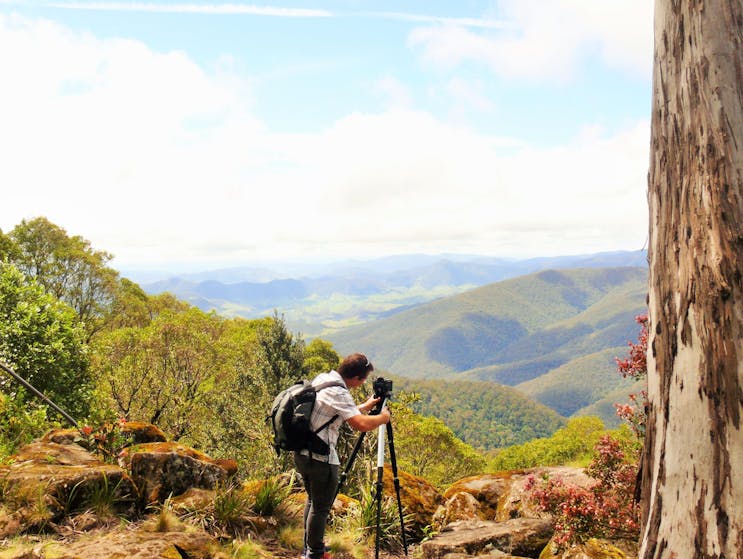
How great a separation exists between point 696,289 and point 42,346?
58.5 feet

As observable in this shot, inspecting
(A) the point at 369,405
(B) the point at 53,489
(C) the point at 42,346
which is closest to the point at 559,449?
(C) the point at 42,346

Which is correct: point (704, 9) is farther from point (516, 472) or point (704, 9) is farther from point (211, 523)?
point (516, 472)

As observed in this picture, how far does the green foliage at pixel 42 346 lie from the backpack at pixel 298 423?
39.6 feet

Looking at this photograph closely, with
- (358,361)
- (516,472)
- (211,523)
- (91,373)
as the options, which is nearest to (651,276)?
(358,361)

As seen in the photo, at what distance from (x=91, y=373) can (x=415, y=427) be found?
28.5 metres

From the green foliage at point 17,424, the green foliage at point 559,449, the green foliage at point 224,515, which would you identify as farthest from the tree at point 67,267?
the green foliage at point 559,449

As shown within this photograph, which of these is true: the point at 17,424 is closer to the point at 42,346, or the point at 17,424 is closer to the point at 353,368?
the point at 42,346

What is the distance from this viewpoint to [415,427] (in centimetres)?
4044

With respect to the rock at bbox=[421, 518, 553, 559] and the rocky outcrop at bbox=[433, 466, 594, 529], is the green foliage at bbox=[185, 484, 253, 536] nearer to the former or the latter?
the rock at bbox=[421, 518, 553, 559]

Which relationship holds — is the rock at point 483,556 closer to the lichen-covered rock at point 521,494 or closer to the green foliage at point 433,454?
the lichen-covered rock at point 521,494

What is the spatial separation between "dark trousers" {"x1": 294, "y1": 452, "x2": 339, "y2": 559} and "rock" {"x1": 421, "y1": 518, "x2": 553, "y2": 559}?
2.53m

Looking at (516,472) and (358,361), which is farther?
(516,472)

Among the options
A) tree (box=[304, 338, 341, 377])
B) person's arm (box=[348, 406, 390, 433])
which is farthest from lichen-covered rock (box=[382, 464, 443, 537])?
tree (box=[304, 338, 341, 377])

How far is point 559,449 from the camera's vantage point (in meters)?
56.4
